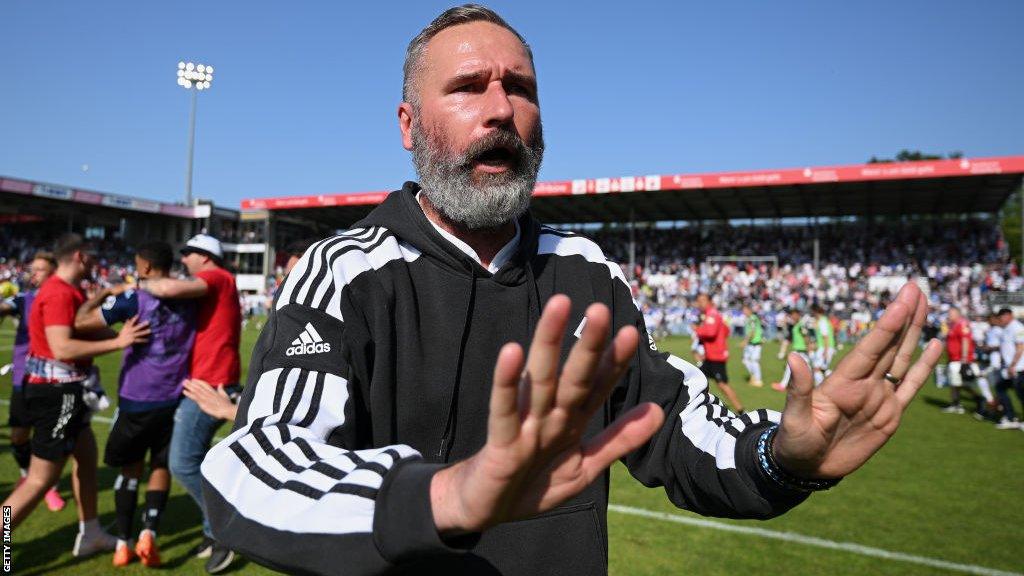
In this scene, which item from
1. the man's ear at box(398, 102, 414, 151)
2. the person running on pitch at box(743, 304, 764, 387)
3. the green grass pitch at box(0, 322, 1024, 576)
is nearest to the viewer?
the man's ear at box(398, 102, 414, 151)

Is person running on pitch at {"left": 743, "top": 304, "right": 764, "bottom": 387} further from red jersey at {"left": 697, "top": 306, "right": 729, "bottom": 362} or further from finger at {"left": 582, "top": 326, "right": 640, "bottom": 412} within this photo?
finger at {"left": 582, "top": 326, "right": 640, "bottom": 412}

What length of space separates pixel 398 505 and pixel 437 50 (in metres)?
1.30

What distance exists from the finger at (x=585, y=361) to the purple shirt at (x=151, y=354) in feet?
16.0

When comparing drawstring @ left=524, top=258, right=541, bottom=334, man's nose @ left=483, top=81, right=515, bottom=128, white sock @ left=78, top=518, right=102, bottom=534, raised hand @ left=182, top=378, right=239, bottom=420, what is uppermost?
man's nose @ left=483, top=81, right=515, bottom=128

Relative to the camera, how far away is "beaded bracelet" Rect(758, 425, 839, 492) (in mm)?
1438

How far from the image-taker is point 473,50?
66.5 inches

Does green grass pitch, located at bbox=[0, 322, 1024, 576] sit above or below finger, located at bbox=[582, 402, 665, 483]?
below

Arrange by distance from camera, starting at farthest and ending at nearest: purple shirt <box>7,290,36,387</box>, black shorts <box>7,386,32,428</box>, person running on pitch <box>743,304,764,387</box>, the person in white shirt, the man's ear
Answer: person running on pitch <box>743,304,764,387</box> → the person in white shirt → purple shirt <box>7,290,36,387</box> → black shorts <box>7,386,32,428</box> → the man's ear

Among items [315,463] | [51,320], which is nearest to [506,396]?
[315,463]

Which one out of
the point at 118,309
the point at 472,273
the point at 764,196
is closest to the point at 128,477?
the point at 118,309

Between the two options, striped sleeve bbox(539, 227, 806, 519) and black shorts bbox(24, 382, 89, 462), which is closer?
striped sleeve bbox(539, 227, 806, 519)

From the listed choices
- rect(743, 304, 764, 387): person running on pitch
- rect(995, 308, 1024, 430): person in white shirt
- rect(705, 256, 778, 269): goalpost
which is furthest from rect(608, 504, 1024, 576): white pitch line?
rect(705, 256, 778, 269): goalpost

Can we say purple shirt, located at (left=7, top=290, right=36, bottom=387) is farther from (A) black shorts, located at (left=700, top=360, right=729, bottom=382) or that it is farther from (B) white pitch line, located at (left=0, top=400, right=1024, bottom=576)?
(A) black shorts, located at (left=700, top=360, right=729, bottom=382)

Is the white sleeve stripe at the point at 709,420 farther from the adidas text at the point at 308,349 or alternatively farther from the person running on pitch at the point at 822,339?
the person running on pitch at the point at 822,339
